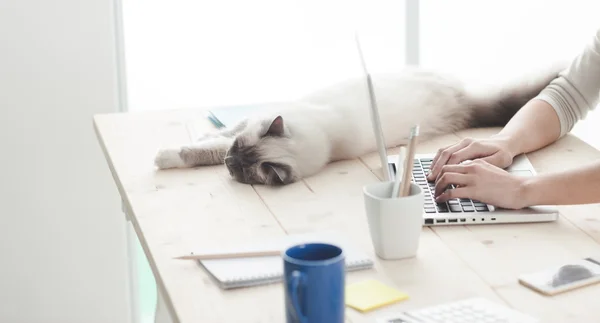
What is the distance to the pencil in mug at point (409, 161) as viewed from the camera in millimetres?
1090

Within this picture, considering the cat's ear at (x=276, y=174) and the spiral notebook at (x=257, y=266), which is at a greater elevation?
the cat's ear at (x=276, y=174)

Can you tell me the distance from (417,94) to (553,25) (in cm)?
109

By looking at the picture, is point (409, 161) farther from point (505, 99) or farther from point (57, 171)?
point (57, 171)

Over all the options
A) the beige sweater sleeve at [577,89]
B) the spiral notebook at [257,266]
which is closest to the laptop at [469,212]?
the spiral notebook at [257,266]

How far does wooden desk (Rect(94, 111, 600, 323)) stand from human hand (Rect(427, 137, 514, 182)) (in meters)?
0.08

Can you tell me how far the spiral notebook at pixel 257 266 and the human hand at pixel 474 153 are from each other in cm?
38

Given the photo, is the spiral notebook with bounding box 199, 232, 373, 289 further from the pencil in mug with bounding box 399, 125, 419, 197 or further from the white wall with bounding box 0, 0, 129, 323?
the white wall with bounding box 0, 0, 129, 323

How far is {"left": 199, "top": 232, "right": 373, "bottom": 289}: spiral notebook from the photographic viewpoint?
3.51 ft

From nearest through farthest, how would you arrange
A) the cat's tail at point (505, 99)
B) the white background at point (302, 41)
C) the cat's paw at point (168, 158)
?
the cat's paw at point (168, 158) < the cat's tail at point (505, 99) < the white background at point (302, 41)

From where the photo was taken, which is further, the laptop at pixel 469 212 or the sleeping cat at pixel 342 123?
the sleeping cat at pixel 342 123

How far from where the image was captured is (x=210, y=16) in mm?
2643

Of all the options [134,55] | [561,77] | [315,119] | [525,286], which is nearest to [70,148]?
[134,55]

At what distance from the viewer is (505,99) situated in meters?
1.80

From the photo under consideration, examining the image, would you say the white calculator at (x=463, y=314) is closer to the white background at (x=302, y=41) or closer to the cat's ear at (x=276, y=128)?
the cat's ear at (x=276, y=128)
